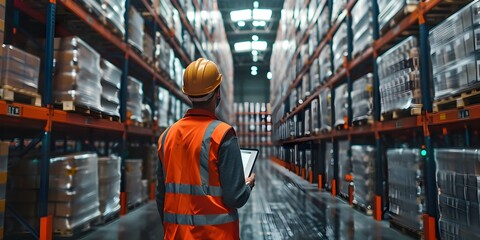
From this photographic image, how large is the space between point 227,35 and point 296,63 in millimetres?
12725

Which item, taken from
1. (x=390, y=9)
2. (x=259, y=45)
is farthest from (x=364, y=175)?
(x=259, y=45)

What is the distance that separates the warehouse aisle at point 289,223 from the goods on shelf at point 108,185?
0.20 m

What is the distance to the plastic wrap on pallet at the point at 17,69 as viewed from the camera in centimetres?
274

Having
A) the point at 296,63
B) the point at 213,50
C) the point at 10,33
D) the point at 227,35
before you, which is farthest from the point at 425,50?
the point at 227,35

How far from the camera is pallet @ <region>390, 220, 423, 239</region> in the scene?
3.66 m

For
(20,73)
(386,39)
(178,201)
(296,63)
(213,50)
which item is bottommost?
(178,201)

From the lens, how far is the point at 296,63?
12336mm

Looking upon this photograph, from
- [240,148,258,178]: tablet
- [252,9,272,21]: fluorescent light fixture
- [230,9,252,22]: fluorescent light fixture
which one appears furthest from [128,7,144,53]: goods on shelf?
[230,9,252,22]: fluorescent light fixture

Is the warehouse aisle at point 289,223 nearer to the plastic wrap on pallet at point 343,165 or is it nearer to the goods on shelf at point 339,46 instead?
the plastic wrap on pallet at point 343,165

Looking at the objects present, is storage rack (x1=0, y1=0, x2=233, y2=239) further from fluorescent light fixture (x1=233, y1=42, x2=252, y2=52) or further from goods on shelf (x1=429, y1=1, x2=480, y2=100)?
fluorescent light fixture (x1=233, y1=42, x2=252, y2=52)

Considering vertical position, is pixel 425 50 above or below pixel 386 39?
below

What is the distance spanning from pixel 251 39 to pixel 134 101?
1971 cm

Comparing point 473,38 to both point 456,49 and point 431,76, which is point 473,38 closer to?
point 456,49

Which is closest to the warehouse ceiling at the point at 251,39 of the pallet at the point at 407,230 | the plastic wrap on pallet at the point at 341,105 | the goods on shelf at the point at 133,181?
the plastic wrap on pallet at the point at 341,105
